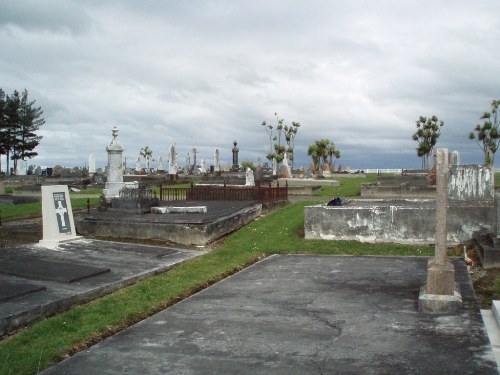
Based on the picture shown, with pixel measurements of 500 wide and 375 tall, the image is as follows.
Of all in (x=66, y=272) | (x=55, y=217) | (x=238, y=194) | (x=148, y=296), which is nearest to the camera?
(x=148, y=296)

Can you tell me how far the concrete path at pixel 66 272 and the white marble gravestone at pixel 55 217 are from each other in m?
0.25

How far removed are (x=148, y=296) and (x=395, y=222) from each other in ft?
24.1

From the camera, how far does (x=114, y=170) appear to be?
20359mm

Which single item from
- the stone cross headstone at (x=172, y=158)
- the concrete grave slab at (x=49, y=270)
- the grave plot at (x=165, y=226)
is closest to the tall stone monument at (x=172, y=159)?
the stone cross headstone at (x=172, y=158)

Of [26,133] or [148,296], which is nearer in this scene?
[148,296]

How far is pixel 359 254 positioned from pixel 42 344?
788 centimetres

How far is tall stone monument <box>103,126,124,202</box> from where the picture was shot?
20047 mm

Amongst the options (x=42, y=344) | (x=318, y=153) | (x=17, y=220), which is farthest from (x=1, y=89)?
(x=42, y=344)

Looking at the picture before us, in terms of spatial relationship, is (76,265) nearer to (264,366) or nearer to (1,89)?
(264,366)

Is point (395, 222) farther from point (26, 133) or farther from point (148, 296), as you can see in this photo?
point (26, 133)

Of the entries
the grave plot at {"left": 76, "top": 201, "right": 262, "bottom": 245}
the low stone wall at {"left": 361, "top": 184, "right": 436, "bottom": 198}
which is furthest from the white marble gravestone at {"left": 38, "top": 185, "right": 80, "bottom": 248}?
the low stone wall at {"left": 361, "top": 184, "right": 436, "bottom": 198}

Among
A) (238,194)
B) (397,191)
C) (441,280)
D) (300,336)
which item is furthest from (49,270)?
(397,191)

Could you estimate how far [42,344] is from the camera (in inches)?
211

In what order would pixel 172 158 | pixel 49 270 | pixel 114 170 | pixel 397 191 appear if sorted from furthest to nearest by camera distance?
pixel 172 158
pixel 397 191
pixel 114 170
pixel 49 270
